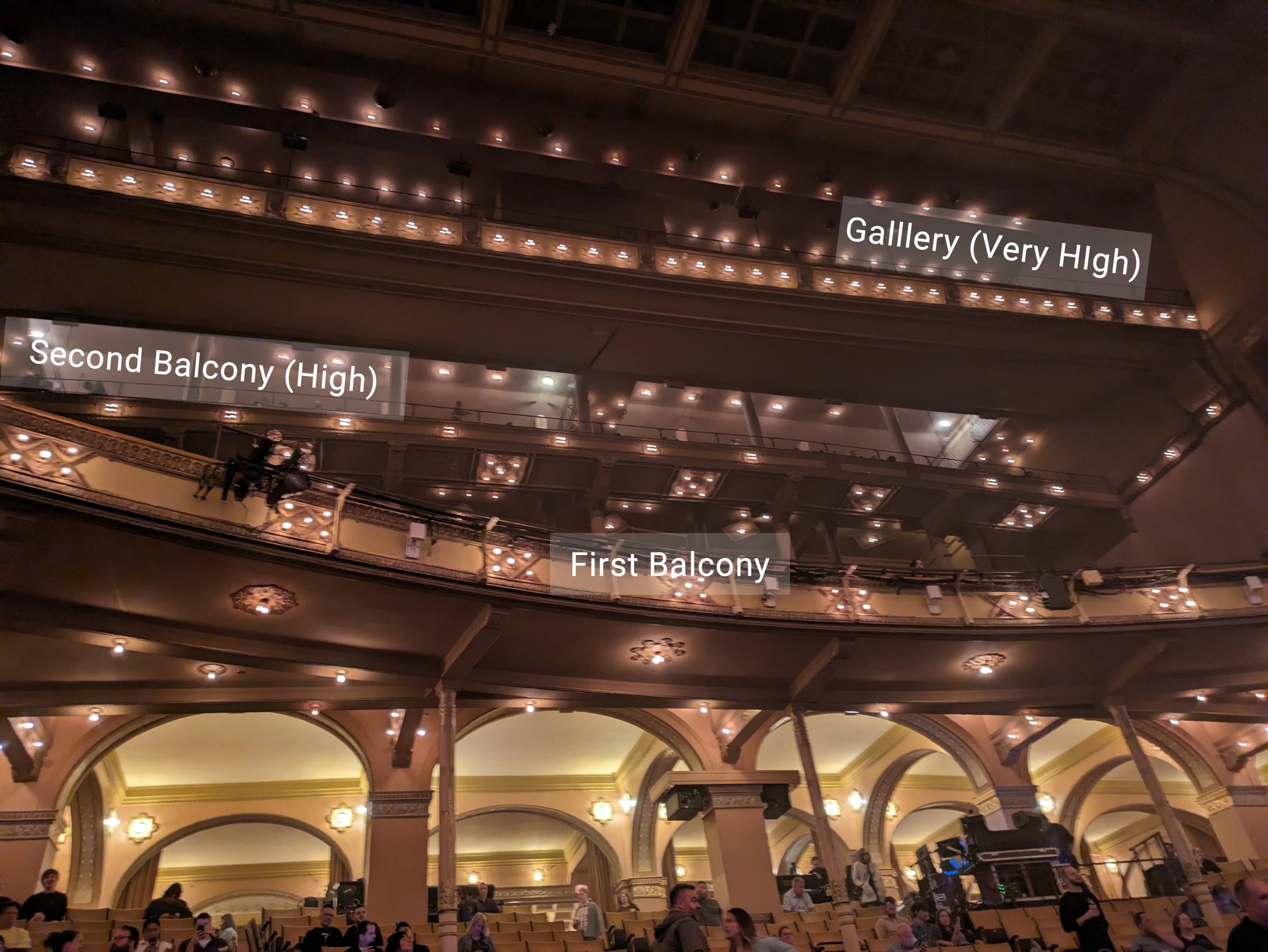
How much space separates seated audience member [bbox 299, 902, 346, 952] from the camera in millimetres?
8172

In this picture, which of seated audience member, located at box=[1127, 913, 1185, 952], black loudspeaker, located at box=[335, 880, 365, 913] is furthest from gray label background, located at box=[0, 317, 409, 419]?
seated audience member, located at box=[1127, 913, 1185, 952]

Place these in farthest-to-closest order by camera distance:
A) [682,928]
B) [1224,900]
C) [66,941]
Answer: [1224,900] < [66,941] < [682,928]

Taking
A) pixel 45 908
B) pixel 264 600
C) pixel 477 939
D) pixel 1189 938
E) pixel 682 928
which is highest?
pixel 264 600

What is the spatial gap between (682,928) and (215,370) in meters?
14.7

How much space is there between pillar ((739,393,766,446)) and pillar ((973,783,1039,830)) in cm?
862

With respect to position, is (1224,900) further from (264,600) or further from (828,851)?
(264,600)

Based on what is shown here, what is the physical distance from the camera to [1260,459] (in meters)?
17.2

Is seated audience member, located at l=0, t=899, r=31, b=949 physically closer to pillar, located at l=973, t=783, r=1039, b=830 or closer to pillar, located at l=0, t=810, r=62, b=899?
pillar, located at l=0, t=810, r=62, b=899

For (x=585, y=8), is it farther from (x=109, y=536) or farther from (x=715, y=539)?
(x=109, y=536)

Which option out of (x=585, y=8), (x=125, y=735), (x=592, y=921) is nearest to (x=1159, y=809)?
(x=592, y=921)

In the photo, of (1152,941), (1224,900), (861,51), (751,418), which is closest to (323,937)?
(1152,941)

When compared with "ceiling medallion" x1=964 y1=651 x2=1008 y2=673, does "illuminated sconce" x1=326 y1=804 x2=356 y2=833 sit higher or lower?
lower

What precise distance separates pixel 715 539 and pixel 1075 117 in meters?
12.1

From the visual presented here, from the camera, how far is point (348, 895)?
511 inches
